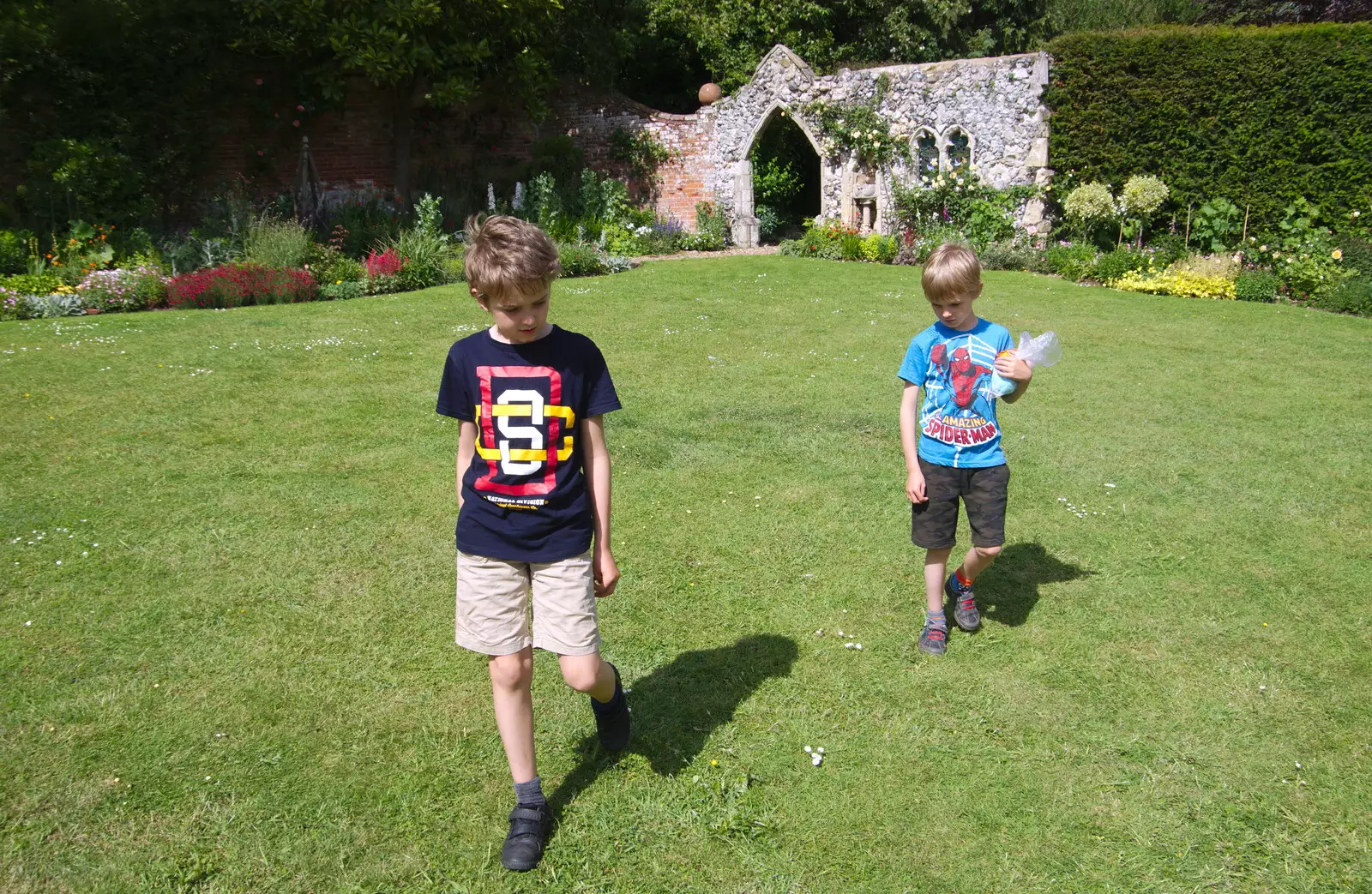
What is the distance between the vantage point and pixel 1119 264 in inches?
536

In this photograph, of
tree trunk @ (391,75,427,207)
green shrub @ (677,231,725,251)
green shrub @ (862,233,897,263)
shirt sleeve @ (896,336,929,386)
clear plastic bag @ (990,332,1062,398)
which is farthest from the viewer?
green shrub @ (677,231,725,251)

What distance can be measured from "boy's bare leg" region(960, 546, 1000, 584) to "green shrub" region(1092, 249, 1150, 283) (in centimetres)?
1132

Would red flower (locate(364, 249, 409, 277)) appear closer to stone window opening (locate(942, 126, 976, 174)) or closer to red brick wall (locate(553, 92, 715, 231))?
red brick wall (locate(553, 92, 715, 231))

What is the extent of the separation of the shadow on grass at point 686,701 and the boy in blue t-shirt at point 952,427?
721 mm

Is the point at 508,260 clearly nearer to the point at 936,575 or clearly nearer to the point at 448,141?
the point at 936,575

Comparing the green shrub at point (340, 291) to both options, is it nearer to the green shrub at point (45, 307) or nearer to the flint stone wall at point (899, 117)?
the green shrub at point (45, 307)

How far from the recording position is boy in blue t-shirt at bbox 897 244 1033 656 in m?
3.64

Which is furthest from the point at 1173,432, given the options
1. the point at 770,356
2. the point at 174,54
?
the point at 174,54

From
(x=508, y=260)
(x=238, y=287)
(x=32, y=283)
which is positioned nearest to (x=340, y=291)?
(x=238, y=287)

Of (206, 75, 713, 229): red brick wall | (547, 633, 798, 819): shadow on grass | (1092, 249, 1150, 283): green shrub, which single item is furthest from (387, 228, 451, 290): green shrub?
(547, 633, 798, 819): shadow on grass

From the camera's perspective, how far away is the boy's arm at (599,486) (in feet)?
8.92

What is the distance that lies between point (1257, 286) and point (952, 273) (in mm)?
11104

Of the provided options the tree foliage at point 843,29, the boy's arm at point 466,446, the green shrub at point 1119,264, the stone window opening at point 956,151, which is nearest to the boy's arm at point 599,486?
the boy's arm at point 466,446

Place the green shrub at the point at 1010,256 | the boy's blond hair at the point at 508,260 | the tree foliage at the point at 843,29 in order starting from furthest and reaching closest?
the tree foliage at the point at 843,29, the green shrub at the point at 1010,256, the boy's blond hair at the point at 508,260
